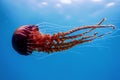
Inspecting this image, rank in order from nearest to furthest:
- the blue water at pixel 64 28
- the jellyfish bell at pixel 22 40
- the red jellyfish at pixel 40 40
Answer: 1. the red jellyfish at pixel 40 40
2. the jellyfish bell at pixel 22 40
3. the blue water at pixel 64 28

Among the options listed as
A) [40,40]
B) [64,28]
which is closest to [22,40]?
[40,40]

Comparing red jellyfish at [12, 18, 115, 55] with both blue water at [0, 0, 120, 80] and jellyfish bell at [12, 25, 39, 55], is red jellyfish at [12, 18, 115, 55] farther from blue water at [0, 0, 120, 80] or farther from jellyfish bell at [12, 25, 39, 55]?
blue water at [0, 0, 120, 80]

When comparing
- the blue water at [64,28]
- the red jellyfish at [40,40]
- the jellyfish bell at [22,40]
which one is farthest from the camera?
the blue water at [64,28]

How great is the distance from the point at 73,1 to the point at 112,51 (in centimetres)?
502

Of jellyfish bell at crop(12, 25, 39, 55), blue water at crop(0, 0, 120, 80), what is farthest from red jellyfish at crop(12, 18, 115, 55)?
blue water at crop(0, 0, 120, 80)

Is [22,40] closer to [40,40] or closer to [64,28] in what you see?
[40,40]

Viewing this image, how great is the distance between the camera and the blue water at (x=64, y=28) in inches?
504

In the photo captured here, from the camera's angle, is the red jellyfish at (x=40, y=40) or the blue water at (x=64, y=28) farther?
the blue water at (x=64, y=28)

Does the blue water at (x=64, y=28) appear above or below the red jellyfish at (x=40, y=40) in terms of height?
above

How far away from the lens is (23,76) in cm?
1841

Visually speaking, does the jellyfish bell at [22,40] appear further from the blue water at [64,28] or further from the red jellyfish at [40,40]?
the blue water at [64,28]

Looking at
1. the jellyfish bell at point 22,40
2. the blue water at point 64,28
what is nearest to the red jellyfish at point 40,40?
the jellyfish bell at point 22,40

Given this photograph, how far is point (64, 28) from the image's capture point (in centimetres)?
1023

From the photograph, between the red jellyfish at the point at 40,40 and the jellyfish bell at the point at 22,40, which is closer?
the red jellyfish at the point at 40,40
